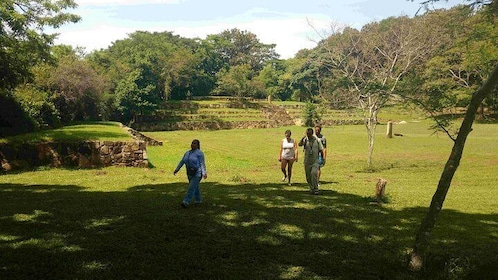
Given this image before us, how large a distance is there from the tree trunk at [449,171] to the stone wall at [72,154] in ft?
53.6

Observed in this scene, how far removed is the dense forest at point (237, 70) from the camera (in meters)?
10.4

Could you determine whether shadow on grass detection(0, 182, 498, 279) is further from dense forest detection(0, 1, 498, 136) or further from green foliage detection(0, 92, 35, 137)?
green foliage detection(0, 92, 35, 137)

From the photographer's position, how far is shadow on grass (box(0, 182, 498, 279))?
6004 mm

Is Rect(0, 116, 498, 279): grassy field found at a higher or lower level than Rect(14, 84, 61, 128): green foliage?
lower

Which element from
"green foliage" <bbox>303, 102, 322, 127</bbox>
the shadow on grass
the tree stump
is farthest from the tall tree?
"green foliage" <bbox>303, 102, 322, 127</bbox>

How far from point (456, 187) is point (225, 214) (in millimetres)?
11041

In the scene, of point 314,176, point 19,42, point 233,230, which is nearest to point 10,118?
point 19,42

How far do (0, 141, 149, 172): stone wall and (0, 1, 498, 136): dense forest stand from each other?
4361mm

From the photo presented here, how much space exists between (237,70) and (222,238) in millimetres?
78114

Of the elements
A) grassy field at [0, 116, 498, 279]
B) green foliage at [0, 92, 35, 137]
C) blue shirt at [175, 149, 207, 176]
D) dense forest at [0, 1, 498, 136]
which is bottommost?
grassy field at [0, 116, 498, 279]

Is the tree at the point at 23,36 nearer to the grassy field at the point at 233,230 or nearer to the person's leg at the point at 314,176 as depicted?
the grassy field at the point at 233,230

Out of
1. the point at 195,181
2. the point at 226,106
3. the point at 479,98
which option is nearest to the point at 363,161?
the point at 195,181

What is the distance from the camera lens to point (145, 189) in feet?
44.3

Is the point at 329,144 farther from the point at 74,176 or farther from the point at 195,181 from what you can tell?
the point at 195,181
